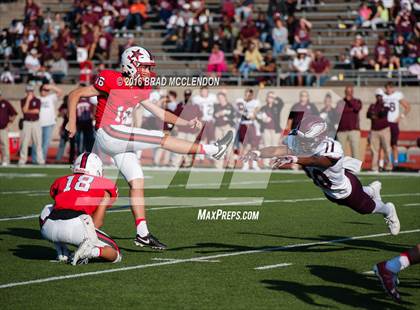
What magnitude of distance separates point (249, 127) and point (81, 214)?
43.5 ft

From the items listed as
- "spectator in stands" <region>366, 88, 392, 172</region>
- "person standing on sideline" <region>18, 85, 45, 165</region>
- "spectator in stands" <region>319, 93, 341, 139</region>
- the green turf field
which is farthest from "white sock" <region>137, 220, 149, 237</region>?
"person standing on sideline" <region>18, 85, 45, 165</region>

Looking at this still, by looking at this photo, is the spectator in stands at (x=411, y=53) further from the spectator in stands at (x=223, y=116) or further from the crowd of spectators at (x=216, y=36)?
the spectator in stands at (x=223, y=116)

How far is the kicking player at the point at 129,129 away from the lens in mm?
9242

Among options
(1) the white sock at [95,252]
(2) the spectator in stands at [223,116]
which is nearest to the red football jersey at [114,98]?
(1) the white sock at [95,252]

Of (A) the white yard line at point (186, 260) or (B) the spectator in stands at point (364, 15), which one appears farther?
(B) the spectator in stands at point (364, 15)

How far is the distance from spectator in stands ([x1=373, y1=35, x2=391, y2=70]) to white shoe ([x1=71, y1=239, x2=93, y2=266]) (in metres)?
17.0

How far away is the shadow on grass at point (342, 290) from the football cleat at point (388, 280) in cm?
10

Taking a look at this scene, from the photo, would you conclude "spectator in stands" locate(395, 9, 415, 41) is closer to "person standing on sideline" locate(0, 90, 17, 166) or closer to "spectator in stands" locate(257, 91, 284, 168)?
"spectator in stands" locate(257, 91, 284, 168)

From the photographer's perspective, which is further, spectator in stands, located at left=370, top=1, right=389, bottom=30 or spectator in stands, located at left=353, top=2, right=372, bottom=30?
spectator in stands, located at left=353, top=2, right=372, bottom=30

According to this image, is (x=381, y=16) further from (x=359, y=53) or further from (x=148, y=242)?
(x=148, y=242)

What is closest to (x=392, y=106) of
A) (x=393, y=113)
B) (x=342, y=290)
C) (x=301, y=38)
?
(x=393, y=113)

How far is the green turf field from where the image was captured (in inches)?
272

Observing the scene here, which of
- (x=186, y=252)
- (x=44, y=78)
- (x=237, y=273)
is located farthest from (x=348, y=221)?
(x=44, y=78)

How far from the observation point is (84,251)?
8.02 metres
